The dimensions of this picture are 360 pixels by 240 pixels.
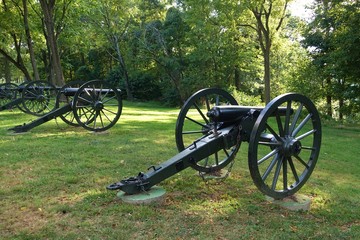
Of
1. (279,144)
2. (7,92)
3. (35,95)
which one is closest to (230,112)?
(279,144)

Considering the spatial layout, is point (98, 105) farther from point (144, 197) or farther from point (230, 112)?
point (230, 112)

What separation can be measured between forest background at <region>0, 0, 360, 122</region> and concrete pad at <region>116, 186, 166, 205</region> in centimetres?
1205

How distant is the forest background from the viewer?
15.9m

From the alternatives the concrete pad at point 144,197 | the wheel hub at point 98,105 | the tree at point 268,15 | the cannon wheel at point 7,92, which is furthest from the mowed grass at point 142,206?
the tree at point 268,15

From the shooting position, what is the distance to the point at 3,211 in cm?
388

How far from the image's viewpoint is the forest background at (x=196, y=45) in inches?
624

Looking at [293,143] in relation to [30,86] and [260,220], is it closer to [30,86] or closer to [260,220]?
[260,220]

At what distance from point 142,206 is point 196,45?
78.1 ft

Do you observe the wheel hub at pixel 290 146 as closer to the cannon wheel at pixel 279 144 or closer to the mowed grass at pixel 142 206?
the cannon wheel at pixel 279 144

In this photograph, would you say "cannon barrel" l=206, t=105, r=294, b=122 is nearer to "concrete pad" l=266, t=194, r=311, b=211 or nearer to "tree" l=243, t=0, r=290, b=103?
"concrete pad" l=266, t=194, r=311, b=211

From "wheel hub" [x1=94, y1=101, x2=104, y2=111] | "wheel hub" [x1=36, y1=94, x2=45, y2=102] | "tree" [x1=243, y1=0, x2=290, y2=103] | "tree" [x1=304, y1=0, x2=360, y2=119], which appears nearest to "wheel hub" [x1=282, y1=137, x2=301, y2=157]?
"wheel hub" [x1=94, y1=101, x2=104, y2=111]

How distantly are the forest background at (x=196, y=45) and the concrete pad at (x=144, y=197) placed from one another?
12049 millimetres

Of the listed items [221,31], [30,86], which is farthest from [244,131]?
[221,31]

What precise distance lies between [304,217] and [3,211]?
346 centimetres
